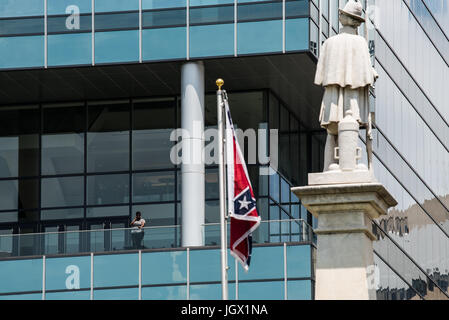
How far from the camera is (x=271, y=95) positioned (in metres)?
51.5

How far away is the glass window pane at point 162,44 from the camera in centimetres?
4728

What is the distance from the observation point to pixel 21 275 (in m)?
46.0

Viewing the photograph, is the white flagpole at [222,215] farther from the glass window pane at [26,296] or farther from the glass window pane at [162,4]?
the glass window pane at [162,4]

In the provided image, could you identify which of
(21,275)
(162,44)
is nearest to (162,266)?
(21,275)

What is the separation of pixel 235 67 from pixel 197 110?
1926 mm

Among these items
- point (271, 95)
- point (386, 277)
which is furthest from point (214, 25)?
point (386, 277)

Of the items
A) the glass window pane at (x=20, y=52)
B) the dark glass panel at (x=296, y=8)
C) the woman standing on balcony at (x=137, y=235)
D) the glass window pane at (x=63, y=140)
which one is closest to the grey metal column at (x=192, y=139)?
the woman standing on balcony at (x=137, y=235)

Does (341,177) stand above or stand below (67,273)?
below

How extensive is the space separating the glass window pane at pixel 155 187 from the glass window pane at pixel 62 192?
2091 mm

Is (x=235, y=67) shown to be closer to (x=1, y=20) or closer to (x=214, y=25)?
(x=214, y=25)

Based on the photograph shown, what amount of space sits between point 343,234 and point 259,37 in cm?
2170

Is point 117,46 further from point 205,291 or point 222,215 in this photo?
point 222,215

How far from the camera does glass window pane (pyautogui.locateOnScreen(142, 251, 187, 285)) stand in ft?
148

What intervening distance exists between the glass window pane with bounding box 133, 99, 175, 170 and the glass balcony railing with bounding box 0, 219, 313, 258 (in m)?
6.32
